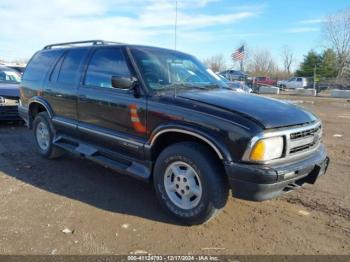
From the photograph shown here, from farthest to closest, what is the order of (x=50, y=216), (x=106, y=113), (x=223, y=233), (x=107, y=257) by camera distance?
(x=106, y=113) < (x=50, y=216) < (x=223, y=233) < (x=107, y=257)

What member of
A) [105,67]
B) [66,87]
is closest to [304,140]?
[105,67]

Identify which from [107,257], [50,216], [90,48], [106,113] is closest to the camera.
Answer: [107,257]

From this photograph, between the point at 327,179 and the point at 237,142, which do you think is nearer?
the point at 237,142

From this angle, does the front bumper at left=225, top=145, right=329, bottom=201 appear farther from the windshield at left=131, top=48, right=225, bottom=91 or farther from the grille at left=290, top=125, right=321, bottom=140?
the windshield at left=131, top=48, right=225, bottom=91

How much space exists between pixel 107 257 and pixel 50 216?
1121 mm

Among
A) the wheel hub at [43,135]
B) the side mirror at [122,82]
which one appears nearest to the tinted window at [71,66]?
the wheel hub at [43,135]

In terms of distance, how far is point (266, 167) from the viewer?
127 inches

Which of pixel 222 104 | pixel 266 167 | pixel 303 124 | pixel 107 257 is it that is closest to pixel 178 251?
pixel 107 257

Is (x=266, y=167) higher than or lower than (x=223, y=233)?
higher

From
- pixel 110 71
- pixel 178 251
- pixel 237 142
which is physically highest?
pixel 110 71

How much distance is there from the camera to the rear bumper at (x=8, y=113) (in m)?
8.36

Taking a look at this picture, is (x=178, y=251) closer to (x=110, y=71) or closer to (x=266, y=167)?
(x=266, y=167)

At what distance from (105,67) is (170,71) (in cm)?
92

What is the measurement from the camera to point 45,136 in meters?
6.01
